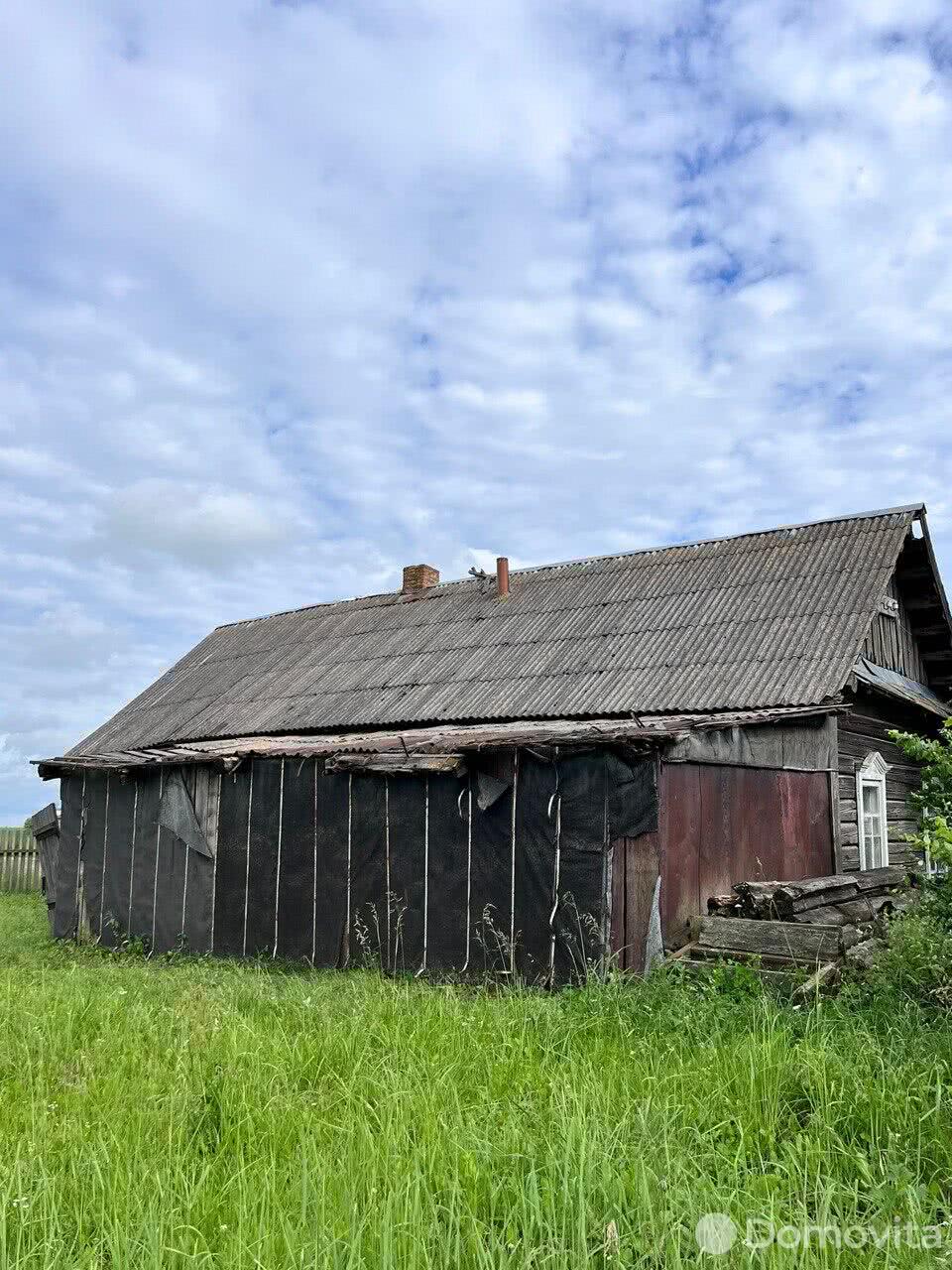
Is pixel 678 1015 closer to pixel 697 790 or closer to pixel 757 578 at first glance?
pixel 697 790

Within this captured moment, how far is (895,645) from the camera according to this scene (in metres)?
16.9

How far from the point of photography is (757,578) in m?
16.2

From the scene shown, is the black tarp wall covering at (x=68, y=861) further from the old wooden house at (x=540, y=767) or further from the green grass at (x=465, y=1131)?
the green grass at (x=465, y=1131)

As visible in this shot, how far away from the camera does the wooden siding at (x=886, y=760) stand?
45.7 feet

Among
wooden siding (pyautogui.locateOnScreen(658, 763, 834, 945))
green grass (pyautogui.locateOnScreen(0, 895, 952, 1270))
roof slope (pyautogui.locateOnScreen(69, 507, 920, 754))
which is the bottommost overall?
green grass (pyautogui.locateOnScreen(0, 895, 952, 1270))

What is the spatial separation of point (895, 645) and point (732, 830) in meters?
7.29

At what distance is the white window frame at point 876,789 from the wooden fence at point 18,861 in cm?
1920

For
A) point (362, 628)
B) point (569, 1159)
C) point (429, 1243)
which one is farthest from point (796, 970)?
point (362, 628)

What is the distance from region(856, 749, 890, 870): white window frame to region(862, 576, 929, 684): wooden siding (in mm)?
1560

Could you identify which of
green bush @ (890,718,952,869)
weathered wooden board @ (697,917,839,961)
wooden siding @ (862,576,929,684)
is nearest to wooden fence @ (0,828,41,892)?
wooden siding @ (862,576,929,684)

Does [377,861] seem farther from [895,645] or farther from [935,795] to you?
[895,645]

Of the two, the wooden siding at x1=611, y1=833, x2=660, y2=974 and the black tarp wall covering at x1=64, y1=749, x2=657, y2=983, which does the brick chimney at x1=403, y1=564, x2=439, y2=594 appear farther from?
the wooden siding at x1=611, y1=833, x2=660, y2=974

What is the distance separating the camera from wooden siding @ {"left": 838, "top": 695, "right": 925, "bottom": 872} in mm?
13938

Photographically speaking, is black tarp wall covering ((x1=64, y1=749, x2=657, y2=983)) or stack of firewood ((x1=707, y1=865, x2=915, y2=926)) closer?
stack of firewood ((x1=707, y1=865, x2=915, y2=926))
